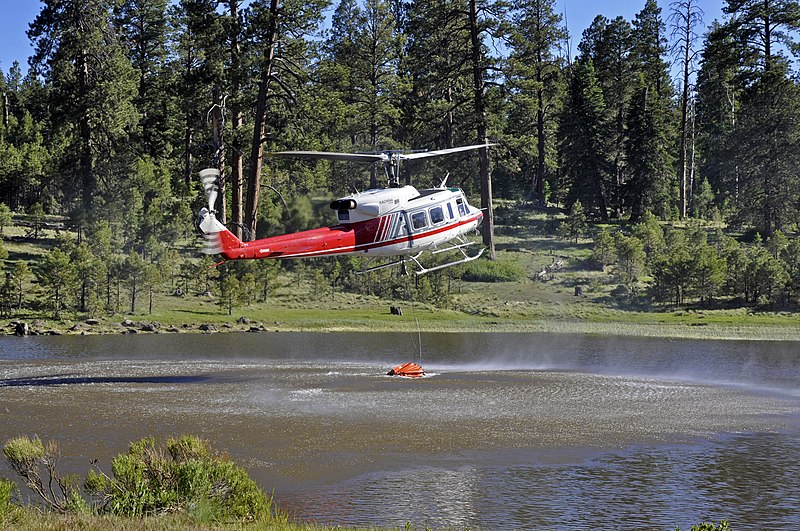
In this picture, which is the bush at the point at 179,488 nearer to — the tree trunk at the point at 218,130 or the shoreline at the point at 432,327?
the shoreline at the point at 432,327

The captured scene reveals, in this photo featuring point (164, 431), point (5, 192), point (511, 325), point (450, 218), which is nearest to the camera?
point (164, 431)

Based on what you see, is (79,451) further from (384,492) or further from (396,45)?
(396,45)

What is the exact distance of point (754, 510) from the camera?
59.0ft

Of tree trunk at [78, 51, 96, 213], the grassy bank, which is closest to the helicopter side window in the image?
the grassy bank

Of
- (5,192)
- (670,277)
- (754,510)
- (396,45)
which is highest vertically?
(396,45)

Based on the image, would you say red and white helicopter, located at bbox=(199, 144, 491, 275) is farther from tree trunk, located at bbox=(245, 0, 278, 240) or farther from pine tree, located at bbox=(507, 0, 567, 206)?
pine tree, located at bbox=(507, 0, 567, 206)

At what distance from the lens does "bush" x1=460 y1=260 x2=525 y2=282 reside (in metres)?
58.0

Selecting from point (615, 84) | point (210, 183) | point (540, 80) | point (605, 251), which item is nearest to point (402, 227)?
point (210, 183)

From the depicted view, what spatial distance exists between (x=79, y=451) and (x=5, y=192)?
58.6 m

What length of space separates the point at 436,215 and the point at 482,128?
27.5 m

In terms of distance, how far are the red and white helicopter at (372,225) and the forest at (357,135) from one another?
10.8m

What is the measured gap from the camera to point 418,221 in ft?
107

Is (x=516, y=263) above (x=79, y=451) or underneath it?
above

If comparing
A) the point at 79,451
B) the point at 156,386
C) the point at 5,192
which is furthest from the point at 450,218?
the point at 5,192
